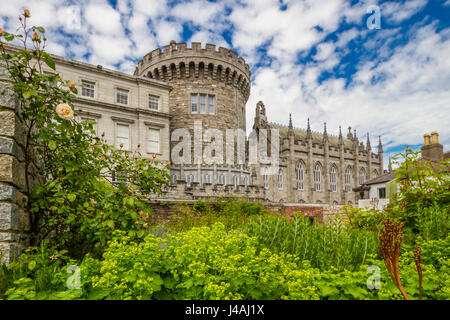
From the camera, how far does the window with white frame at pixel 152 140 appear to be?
2141cm

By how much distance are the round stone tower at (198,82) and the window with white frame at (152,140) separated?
11.7 ft

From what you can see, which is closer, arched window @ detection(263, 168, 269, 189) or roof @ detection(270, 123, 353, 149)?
arched window @ detection(263, 168, 269, 189)

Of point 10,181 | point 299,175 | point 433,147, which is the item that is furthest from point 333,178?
point 10,181

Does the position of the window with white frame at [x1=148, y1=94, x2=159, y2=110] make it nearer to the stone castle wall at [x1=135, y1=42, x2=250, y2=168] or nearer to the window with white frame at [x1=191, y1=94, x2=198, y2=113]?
the stone castle wall at [x1=135, y1=42, x2=250, y2=168]

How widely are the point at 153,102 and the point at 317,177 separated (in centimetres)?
2925

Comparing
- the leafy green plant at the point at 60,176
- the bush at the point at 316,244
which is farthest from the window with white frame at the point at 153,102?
the bush at the point at 316,244

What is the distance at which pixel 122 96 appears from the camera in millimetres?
21188

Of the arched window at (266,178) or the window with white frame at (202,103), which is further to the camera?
the arched window at (266,178)

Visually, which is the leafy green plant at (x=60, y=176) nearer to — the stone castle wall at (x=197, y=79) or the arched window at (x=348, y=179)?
the stone castle wall at (x=197, y=79)

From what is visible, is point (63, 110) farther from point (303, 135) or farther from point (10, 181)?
point (303, 135)

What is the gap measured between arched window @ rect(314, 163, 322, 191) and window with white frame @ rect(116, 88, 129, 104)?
30.8 meters

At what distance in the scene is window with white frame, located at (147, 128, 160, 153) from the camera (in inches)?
843

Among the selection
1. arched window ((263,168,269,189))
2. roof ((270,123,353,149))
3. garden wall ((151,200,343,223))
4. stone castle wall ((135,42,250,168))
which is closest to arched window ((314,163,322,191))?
roof ((270,123,353,149))
